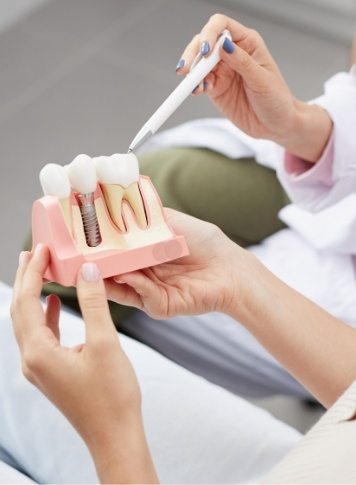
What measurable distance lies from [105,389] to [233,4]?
6.78 ft

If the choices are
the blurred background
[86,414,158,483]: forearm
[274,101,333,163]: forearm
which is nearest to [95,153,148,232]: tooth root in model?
[86,414,158,483]: forearm

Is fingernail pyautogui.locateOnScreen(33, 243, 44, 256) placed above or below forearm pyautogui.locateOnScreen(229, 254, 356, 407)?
above

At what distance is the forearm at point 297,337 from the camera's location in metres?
0.88

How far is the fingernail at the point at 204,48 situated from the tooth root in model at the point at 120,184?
0.75 ft

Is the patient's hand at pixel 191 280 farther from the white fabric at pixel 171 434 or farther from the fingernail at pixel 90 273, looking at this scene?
the white fabric at pixel 171 434

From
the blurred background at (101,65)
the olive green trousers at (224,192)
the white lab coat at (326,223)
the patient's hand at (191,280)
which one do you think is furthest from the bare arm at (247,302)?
the blurred background at (101,65)

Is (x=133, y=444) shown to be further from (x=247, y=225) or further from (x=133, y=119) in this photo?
(x=133, y=119)

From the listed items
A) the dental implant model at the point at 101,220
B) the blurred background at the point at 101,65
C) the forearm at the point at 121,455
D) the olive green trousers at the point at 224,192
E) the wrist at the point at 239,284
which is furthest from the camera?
the blurred background at the point at 101,65

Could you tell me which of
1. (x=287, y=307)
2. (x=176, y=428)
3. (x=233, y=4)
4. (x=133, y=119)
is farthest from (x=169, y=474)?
(x=233, y=4)

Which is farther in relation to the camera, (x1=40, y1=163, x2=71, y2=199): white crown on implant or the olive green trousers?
the olive green trousers

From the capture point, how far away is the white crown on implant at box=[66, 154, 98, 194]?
2.46 ft

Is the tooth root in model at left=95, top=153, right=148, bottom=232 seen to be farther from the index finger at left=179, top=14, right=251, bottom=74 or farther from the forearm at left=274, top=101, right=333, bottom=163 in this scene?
the forearm at left=274, top=101, right=333, bottom=163

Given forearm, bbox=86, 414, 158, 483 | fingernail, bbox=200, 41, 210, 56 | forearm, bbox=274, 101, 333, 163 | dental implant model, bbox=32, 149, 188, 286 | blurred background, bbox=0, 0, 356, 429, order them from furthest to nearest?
blurred background, bbox=0, 0, 356, 429 → forearm, bbox=274, 101, 333, 163 → fingernail, bbox=200, 41, 210, 56 → dental implant model, bbox=32, 149, 188, 286 → forearm, bbox=86, 414, 158, 483

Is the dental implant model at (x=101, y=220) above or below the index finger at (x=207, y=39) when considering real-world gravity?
below
